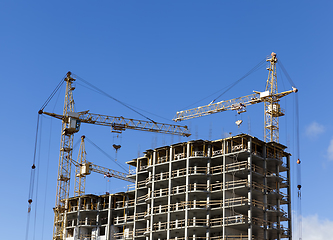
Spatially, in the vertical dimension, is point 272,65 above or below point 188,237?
above

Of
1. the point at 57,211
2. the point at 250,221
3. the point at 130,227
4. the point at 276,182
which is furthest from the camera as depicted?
the point at 57,211

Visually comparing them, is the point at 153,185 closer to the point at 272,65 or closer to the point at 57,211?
the point at 57,211

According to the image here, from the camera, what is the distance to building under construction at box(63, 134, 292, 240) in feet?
350

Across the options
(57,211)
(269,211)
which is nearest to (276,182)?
(269,211)

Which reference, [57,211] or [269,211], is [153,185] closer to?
[269,211]

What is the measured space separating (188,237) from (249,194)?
532 inches

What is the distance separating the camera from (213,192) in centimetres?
10912

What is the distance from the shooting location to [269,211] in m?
108

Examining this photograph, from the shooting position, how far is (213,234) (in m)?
108

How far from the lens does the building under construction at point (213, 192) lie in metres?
107

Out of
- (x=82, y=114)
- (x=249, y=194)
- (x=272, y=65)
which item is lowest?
(x=249, y=194)

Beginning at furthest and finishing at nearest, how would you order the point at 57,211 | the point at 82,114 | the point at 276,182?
the point at 82,114 → the point at 57,211 → the point at 276,182

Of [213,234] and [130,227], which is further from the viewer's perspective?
[130,227]

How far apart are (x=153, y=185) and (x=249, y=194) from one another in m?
20.6
